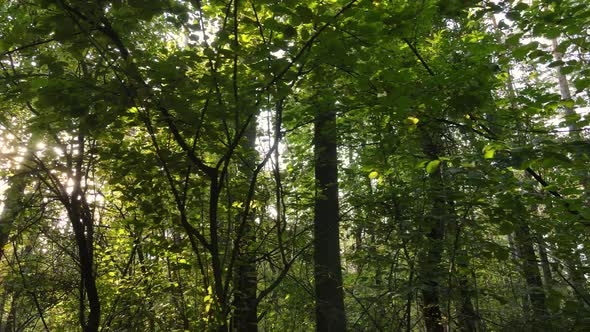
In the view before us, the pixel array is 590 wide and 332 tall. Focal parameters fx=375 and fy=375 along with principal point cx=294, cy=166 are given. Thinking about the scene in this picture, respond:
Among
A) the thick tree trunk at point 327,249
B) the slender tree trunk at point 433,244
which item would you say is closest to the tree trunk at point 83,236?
the thick tree trunk at point 327,249

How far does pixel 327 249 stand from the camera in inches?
202

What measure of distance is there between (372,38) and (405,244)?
9.51 feet

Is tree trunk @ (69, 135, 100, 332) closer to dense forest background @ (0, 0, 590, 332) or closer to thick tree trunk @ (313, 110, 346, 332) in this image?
dense forest background @ (0, 0, 590, 332)

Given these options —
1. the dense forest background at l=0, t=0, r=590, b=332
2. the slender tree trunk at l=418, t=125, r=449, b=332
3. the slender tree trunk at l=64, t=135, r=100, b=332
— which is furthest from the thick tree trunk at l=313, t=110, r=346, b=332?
the slender tree trunk at l=64, t=135, r=100, b=332

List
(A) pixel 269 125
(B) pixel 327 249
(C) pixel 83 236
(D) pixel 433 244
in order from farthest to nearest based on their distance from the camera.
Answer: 1. (B) pixel 327 249
2. (D) pixel 433 244
3. (C) pixel 83 236
4. (A) pixel 269 125

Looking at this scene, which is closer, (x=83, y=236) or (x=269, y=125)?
(x=269, y=125)

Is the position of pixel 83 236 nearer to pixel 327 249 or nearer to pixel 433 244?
pixel 327 249

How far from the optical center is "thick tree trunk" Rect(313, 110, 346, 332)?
4.66 meters

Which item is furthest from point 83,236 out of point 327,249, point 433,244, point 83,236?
point 433,244

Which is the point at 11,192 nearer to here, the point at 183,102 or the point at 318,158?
the point at 183,102

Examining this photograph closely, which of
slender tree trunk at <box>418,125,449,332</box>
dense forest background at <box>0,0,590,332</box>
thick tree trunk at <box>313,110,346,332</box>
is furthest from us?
thick tree trunk at <box>313,110,346,332</box>

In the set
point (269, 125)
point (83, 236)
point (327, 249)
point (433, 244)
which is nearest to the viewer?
point (269, 125)

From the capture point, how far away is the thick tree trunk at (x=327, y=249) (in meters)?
4.66

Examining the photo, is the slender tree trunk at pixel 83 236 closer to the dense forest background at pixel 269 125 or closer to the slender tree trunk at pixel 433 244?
the dense forest background at pixel 269 125
